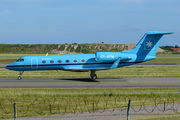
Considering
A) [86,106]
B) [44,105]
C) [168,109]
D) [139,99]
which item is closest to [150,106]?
[168,109]

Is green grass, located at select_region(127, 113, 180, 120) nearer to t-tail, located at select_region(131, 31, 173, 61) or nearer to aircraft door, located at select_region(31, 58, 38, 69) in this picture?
t-tail, located at select_region(131, 31, 173, 61)

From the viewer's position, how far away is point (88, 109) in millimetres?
13977

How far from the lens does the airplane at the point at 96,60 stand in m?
29.0

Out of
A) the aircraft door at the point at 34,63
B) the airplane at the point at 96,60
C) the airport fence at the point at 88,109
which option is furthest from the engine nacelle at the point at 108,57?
the airport fence at the point at 88,109

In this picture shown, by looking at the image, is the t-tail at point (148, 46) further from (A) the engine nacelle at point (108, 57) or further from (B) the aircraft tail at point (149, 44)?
(A) the engine nacelle at point (108, 57)

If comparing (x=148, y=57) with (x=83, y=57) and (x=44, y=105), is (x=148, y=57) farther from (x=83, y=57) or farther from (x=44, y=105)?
(x=44, y=105)

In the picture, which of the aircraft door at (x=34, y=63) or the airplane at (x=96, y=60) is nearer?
the airplane at (x=96, y=60)

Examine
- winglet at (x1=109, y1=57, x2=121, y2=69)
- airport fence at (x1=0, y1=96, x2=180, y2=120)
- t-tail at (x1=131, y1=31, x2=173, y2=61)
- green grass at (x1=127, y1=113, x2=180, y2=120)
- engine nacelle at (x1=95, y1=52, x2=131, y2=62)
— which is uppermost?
t-tail at (x1=131, y1=31, x2=173, y2=61)

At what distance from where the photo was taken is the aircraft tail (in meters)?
29.4

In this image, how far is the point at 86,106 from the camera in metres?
14.9

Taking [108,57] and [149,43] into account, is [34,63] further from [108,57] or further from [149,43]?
[149,43]

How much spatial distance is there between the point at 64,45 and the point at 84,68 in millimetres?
161849

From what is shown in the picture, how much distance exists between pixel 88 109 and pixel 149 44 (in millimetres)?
18197

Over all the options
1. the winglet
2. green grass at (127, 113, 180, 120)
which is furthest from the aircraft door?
green grass at (127, 113, 180, 120)
